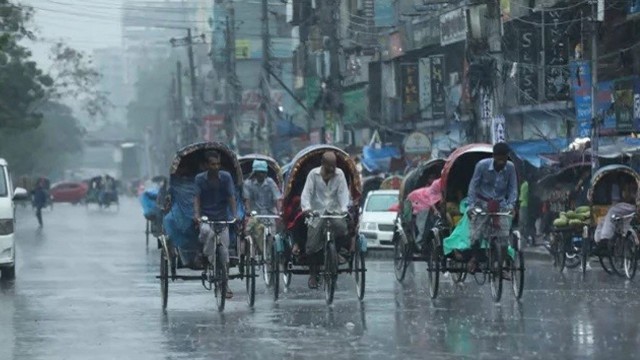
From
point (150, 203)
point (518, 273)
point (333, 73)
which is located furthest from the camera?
point (333, 73)

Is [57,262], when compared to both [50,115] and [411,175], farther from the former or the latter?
[50,115]

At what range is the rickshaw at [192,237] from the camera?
19.4 meters

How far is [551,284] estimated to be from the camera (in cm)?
2411

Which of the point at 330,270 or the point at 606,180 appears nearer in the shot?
the point at 330,270

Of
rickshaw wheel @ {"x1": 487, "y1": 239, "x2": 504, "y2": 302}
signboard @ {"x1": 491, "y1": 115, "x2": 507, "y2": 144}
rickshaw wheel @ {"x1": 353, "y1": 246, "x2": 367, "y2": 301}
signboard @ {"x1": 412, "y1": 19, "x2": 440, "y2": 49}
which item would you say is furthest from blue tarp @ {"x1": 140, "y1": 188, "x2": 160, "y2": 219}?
rickshaw wheel @ {"x1": 487, "y1": 239, "x2": 504, "y2": 302}

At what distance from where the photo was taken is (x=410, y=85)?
58.7 meters

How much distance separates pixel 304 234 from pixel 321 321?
3875 millimetres

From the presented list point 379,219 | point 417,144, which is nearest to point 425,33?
point 417,144

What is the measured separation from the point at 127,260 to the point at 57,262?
4.52 feet

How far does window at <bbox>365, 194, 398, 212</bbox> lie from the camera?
1492 inches

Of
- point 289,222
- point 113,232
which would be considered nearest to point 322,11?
point 113,232

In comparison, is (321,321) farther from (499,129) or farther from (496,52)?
(496,52)

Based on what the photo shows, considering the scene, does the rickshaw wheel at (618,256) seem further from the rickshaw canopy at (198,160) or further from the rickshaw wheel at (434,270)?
the rickshaw canopy at (198,160)

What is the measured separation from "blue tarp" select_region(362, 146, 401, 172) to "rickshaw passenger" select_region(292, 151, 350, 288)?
35.9 m
